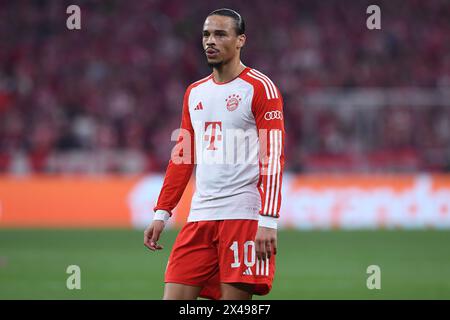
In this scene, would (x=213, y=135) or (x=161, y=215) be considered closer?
(x=213, y=135)

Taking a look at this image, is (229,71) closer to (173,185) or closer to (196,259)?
(173,185)

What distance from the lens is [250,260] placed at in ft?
17.2

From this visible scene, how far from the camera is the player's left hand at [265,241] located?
5.04 m

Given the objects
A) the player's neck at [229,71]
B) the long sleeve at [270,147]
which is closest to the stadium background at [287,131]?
the player's neck at [229,71]

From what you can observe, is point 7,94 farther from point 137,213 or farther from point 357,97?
point 357,97

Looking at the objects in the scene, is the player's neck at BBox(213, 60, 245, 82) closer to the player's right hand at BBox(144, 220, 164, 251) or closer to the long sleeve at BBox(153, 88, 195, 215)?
the long sleeve at BBox(153, 88, 195, 215)

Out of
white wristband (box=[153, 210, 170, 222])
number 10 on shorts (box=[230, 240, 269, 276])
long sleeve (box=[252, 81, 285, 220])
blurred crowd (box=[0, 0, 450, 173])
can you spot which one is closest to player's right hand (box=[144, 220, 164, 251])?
white wristband (box=[153, 210, 170, 222])

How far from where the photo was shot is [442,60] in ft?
72.4

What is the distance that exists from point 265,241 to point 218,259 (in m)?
0.44

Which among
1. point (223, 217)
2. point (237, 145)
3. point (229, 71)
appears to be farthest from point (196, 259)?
point (229, 71)

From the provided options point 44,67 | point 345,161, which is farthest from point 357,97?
point 44,67

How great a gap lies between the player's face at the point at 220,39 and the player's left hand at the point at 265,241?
1056 millimetres

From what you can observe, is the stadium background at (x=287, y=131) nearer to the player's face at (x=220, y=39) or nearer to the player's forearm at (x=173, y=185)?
Answer: the player's forearm at (x=173, y=185)

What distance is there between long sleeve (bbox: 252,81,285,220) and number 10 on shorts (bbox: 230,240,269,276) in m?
0.28
